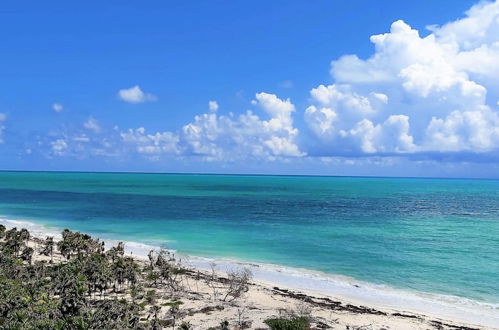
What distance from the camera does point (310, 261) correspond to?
52156mm

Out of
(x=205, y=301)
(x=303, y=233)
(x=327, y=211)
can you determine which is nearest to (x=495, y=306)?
(x=205, y=301)

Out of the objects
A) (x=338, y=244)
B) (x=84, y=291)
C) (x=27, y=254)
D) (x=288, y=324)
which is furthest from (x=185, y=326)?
(x=338, y=244)

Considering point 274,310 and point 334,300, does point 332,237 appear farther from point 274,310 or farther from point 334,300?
point 274,310

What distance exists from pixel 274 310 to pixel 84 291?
47.6 feet

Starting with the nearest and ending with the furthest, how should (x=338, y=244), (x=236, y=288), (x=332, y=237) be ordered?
(x=236, y=288), (x=338, y=244), (x=332, y=237)

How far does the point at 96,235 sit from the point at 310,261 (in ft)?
120

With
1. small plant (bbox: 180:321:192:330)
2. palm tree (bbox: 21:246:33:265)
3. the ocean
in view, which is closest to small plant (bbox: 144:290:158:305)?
small plant (bbox: 180:321:192:330)

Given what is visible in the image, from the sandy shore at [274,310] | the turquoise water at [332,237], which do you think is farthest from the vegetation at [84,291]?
the turquoise water at [332,237]

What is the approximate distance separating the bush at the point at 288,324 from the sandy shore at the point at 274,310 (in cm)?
92

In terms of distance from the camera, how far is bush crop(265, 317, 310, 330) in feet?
89.9

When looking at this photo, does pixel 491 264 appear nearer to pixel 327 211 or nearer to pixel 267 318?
pixel 267 318

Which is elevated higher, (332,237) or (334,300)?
(332,237)

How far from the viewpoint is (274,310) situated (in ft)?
106

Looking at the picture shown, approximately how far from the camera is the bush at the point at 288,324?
2739 centimetres
